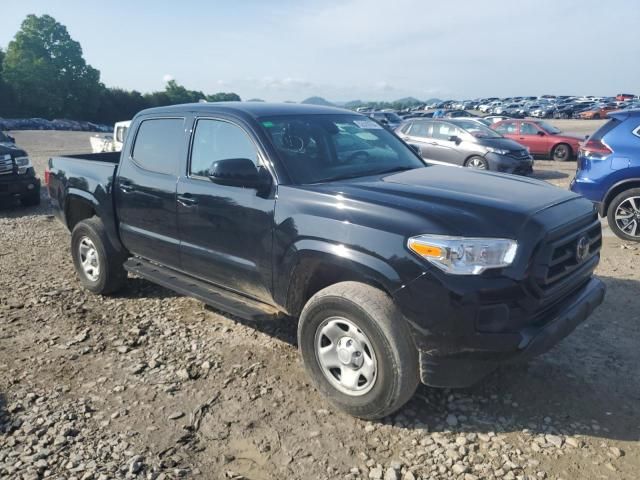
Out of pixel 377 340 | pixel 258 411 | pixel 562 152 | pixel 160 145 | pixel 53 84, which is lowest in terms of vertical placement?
pixel 258 411

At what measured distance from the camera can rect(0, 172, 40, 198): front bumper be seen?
980 cm

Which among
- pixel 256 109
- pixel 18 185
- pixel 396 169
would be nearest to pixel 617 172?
pixel 396 169

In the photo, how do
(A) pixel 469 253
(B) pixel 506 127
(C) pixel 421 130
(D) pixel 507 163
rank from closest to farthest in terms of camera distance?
(A) pixel 469 253
(D) pixel 507 163
(C) pixel 421 130
(B) pixel 506 127

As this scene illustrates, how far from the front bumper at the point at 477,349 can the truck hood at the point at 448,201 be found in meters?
0.55

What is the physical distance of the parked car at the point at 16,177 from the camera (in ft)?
32.2

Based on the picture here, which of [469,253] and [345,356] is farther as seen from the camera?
[345,356]

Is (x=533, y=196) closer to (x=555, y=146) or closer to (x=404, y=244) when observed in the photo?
(x=404, y=244)

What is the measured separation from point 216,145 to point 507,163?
10.4 meters

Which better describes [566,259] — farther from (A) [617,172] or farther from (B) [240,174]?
(A) [617,172]

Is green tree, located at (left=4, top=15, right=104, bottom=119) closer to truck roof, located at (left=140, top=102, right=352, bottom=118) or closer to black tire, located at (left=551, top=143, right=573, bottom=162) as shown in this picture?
black tire, located at (left=551, top=143, right=573, bottom=162)

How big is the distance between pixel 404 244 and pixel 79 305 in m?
3.75

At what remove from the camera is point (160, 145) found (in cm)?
469

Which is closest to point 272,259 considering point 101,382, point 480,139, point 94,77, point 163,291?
point 101,382

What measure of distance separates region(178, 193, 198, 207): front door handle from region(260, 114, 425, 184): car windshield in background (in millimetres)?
817
